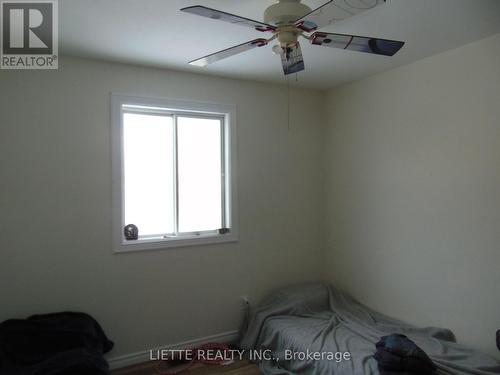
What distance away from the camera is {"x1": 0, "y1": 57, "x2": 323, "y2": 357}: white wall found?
2275mm

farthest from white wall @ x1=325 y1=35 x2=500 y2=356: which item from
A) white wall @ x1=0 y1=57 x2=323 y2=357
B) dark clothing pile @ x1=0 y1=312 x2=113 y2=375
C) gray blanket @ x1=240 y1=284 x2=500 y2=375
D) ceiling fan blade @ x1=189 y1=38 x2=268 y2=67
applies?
dark clothing pile @ x1=0 y1=312 x2=113 y2=375

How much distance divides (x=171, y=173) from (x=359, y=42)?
1937 millimetres

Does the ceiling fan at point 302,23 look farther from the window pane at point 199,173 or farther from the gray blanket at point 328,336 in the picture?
the gray blanket at point 328,336

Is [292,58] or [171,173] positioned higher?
[292,58]

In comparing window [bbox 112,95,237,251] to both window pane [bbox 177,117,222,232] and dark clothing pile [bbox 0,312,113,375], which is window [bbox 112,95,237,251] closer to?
window pane [bbox 177,117,222,232]

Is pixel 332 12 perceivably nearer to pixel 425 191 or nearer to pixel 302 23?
pixel 302 23

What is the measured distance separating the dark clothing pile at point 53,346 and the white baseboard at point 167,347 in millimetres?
266

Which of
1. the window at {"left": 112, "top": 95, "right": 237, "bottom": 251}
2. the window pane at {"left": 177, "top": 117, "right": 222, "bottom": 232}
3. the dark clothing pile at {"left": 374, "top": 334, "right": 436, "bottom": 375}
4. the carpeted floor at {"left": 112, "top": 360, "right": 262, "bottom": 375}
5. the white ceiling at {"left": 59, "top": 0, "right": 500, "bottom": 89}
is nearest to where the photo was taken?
the white ceiling at {"left": 59, "top": 0, "right": 500, "bottom": 89}

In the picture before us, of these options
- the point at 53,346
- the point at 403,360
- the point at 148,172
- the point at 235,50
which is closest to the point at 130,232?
the point at 148,172

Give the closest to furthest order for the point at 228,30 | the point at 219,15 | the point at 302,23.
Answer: the point at 219,15
the point at 302,23
the point at 228,30

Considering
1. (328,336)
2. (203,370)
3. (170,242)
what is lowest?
(203,370)

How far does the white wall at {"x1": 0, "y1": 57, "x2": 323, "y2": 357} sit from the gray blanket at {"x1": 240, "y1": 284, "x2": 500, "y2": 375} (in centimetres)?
31

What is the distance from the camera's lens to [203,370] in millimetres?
2543

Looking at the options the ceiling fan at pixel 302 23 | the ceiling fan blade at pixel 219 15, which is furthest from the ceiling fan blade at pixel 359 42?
the ceiling fan blade at pixel 219 15
